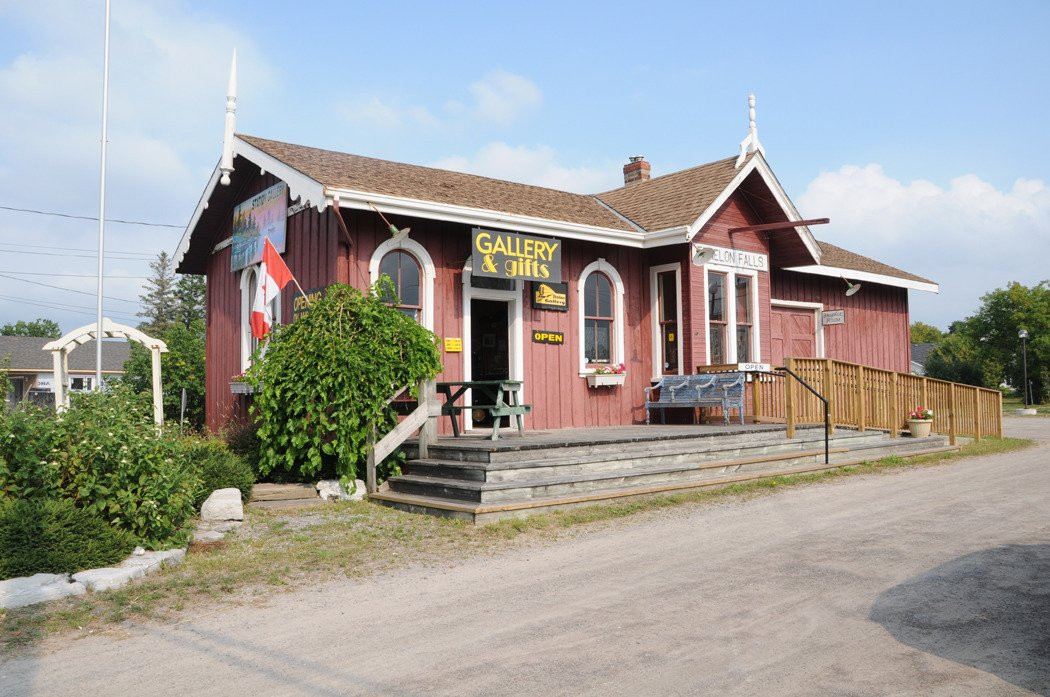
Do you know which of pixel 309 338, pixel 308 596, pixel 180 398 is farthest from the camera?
pixel 180 398

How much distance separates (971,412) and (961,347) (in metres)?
31.9

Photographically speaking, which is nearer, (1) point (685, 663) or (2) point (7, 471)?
(1) point (685, 663)

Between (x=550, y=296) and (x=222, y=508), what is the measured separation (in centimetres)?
635

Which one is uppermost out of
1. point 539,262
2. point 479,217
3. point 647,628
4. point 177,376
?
point 479,217

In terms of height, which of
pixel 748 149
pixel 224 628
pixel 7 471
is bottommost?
pixel 224 628

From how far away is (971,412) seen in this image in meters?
17.2

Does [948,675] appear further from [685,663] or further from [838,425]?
[838,425]

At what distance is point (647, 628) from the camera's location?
501 cm

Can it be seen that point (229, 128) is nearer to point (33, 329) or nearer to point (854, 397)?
point (854, 397)

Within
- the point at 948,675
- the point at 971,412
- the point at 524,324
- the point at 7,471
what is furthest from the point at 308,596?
the point at 971,412

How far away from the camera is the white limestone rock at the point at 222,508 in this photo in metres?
8.38

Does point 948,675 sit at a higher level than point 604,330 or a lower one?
lower

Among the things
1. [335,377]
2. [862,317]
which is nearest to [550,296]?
[335,377]

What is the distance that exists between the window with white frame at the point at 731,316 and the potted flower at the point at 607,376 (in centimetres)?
171
